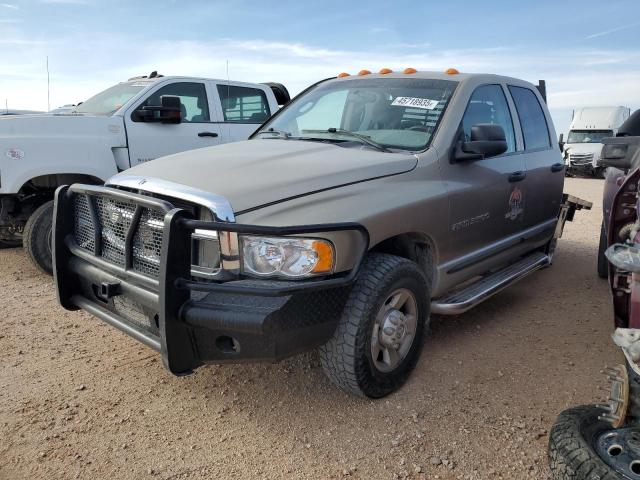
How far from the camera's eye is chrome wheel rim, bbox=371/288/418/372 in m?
2.96

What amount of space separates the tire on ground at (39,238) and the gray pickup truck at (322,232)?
7.88ft

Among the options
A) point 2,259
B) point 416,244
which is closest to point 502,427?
point 416,244

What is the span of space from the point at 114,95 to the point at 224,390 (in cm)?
481

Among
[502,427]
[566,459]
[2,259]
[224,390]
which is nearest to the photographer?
[566,459]

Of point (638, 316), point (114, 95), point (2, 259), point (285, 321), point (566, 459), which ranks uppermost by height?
point (114, 95)

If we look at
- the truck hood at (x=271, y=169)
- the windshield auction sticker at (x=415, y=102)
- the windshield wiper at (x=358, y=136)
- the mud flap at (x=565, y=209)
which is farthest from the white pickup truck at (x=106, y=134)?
the mud flap at (x=565, y=209)

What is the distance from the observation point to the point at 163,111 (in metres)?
6.13

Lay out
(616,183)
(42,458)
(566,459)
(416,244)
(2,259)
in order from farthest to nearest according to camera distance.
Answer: (2,259) → (616,183) → (416,244) → (42,458) → (566,459)

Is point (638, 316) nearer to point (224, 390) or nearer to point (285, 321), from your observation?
point (285, 321)

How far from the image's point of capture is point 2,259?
244 inches

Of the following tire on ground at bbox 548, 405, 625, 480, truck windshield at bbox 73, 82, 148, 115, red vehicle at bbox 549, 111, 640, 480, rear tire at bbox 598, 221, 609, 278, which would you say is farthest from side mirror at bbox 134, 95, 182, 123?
tire on ground at bbox 548, 405, 625, 480

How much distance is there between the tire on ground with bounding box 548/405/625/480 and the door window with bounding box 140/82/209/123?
565 centimetres

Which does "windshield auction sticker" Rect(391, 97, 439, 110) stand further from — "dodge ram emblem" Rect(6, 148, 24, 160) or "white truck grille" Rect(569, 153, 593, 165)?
"white truck grille" Rect(569, 153, 593, 165)

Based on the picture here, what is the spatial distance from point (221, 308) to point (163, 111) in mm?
4308
